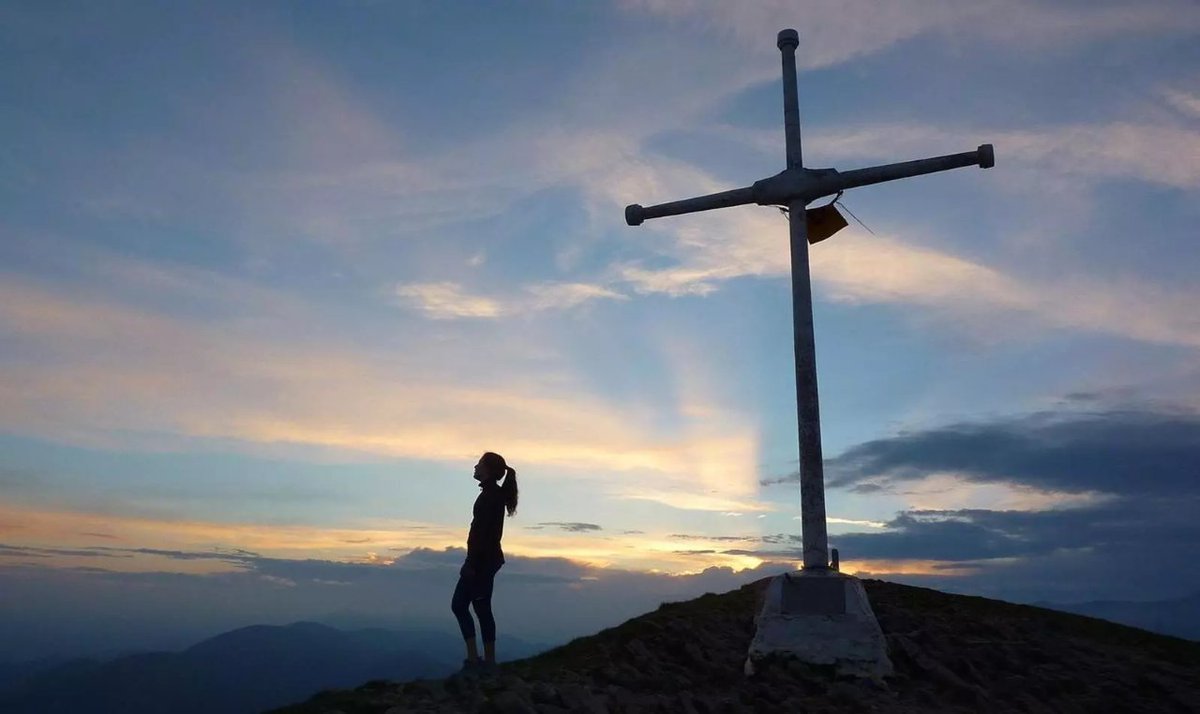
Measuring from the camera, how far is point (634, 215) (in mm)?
16828

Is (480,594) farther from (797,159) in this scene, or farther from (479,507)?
(797,159)

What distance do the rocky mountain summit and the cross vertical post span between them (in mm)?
2243

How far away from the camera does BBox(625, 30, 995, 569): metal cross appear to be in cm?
1389

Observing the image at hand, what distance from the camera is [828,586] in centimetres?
1327

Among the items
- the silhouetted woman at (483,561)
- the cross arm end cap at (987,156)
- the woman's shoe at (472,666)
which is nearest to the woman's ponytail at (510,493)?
the silhouetted woman at (483,561)

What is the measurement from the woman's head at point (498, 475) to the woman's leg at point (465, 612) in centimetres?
119

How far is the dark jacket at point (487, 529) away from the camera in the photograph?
11.5 meters

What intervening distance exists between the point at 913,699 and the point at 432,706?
682 cm

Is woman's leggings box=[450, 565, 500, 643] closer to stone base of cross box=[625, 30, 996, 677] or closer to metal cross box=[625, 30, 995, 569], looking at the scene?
stone base of cross box=[625, 30, 996, 677]

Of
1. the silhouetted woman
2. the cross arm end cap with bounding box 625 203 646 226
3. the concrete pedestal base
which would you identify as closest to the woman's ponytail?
the silhouetted woman

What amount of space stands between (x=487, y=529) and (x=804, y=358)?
6362 millimetres

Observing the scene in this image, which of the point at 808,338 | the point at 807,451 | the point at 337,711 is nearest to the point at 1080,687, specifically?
the point at 807,451

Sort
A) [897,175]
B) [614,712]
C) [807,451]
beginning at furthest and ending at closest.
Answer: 1. [897,175]
2. [807,451]
3. [614,712]

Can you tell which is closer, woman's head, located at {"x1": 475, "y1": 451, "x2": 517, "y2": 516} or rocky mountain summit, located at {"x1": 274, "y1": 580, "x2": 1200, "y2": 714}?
rocky mountain summit, located at {"x1": 274, "y1": 580, "x2": 1200, "y2": 714}
